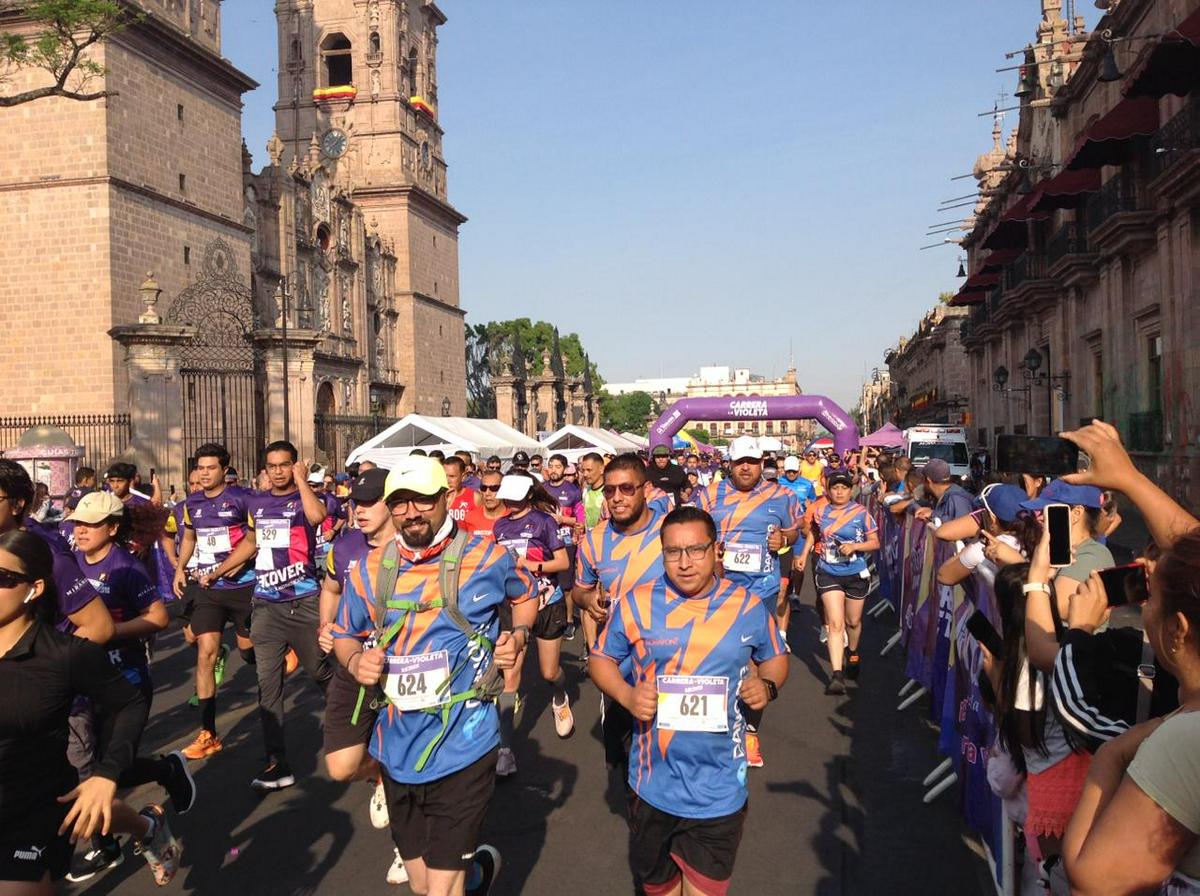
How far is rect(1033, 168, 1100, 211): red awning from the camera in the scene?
2562 cm

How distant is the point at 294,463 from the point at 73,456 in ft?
40.6

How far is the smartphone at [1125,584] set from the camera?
3.07 meters

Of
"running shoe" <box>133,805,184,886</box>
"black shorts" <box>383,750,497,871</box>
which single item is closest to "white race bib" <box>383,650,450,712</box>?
"black shorts" <box>383,750,497,871</box>

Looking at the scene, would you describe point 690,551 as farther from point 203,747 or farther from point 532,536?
point 203,747

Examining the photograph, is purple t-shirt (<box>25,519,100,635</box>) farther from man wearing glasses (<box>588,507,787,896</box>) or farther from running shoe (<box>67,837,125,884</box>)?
man wearing glasses (<box>588,507,787,896</box>)

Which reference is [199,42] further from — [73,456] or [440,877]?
[440,877]

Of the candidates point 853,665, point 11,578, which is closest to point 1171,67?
point 853,665

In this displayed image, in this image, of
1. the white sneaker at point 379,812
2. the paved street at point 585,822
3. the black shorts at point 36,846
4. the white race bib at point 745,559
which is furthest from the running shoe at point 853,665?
the black shorts at point 36,846

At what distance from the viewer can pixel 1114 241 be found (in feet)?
76.3

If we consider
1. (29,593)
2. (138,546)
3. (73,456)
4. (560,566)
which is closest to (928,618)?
(560,566)

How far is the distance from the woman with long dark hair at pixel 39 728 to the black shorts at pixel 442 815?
3.37 ft

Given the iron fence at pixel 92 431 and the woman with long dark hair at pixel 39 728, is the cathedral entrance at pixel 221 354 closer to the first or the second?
the iron fence at pixel 92 431

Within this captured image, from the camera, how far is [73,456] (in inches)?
721

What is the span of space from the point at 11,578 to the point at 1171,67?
1974 centimetres
